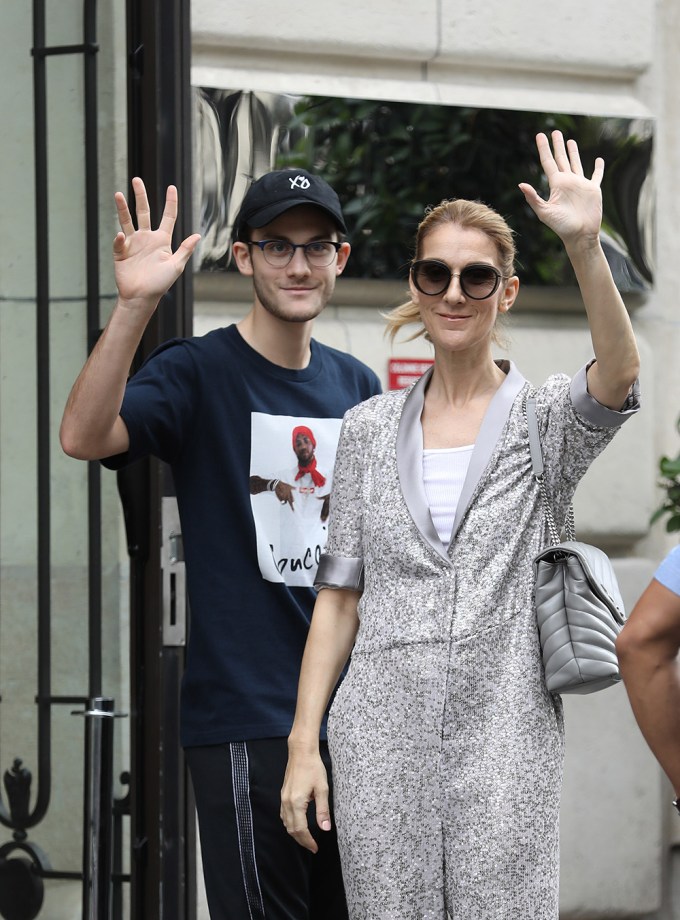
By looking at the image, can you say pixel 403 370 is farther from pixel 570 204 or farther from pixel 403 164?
pixel 570 204

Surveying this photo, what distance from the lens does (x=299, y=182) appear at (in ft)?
9.34

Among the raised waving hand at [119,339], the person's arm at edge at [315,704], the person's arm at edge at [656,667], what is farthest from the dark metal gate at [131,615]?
the person's arm at edge at [656,667]

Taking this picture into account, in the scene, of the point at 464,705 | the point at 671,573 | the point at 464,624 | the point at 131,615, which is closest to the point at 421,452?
the point at 464,624

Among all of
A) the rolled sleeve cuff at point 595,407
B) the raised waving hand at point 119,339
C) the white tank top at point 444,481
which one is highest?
the raised waving hand at point 119,339

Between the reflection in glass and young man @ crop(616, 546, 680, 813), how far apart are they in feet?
8.14

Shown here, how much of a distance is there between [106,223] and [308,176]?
72 centimetres

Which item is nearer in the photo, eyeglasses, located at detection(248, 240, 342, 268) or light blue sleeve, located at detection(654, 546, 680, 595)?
light blue sleeve, located at detection(654, 546, 680, 595)

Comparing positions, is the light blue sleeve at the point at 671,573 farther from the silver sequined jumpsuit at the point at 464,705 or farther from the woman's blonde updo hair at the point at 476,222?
the woman's blonde updo hair at the point at 476,222

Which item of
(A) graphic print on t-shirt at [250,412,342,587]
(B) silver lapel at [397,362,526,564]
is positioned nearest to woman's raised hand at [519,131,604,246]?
(B) silver lapel at [397,362,526,564]

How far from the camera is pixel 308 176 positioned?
9.45ft

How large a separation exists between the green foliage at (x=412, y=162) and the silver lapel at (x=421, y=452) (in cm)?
203

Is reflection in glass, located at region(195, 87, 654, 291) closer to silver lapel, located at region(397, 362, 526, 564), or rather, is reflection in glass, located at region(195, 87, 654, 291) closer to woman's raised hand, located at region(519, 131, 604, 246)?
silver lapel, located at region(397, 362, 526, 564)

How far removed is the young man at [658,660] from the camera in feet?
6.44

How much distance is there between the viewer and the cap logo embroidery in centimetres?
284
